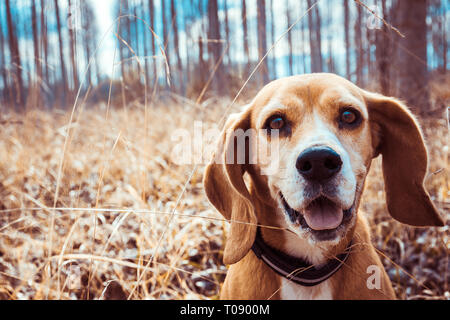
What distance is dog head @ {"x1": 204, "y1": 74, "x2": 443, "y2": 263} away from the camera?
1506 millimetres

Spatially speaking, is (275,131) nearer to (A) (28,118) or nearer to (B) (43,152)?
(A) (28,118)

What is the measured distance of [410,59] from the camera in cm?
525

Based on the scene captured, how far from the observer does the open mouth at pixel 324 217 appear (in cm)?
155

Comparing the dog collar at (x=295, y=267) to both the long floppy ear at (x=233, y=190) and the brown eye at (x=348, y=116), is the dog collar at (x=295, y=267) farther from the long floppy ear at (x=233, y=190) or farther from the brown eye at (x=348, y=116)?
the brown eye at (x=348, y=116)

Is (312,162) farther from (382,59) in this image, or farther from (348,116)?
(382,59)

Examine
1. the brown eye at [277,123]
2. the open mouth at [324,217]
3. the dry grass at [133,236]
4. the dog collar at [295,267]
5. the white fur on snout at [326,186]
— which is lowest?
the dry grass at [133,236]

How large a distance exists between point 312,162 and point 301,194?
0.16 metres

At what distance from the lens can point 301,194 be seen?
58.8 inches

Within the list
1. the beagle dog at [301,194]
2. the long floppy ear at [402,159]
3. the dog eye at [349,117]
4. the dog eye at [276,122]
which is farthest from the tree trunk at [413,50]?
the dog eye at [276,122]

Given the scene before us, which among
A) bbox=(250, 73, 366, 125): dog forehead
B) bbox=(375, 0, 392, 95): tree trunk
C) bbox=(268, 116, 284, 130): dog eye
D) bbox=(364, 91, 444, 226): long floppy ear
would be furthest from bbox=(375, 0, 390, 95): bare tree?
bbox=(268, 116, 284, 130): dog eye

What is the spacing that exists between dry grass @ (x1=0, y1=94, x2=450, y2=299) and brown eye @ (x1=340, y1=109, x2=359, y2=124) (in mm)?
549

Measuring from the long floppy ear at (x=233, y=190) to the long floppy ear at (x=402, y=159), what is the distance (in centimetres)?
72

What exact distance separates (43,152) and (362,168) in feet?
17.8
